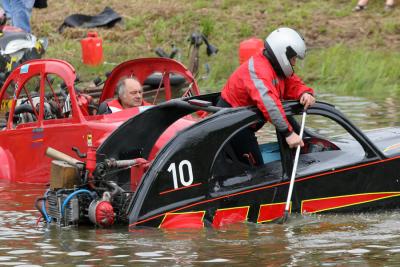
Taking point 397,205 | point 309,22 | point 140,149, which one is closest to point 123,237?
point 140,149

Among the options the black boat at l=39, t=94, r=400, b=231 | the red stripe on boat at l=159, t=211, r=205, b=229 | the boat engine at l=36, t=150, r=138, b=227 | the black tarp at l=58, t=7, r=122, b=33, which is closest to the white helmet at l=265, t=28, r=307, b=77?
the black boat at l=39, t=94, r=400, b=231

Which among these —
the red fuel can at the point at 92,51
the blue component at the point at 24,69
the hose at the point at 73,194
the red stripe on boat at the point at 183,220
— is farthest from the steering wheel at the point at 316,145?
the red fuel can at the point at 92,51

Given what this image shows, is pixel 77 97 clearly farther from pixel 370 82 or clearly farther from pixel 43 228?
pixel 370 82

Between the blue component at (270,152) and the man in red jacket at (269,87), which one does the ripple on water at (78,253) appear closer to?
the man in red jacket at (269,87)

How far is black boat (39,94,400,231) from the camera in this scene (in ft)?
38.0

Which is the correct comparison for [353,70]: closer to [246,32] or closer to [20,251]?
[246,32]

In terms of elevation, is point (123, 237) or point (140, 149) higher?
point (140, 149)

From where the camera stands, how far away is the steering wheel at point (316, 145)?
42.1 ft

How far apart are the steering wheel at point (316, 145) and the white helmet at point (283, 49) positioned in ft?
2.52

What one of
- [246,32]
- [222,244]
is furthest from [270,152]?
[246,32]

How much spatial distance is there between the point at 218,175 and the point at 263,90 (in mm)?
909

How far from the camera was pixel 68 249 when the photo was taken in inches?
442

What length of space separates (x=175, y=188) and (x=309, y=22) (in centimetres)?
1725

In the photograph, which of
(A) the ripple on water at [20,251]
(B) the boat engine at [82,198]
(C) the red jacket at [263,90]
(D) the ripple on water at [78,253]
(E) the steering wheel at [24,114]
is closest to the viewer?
(D) the ripple on water at [78,253]
